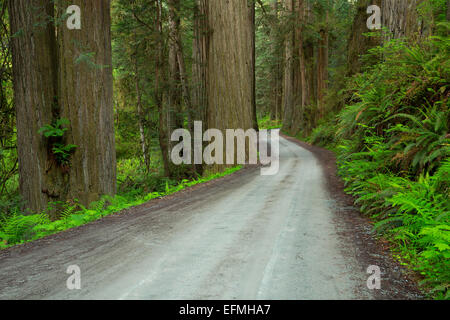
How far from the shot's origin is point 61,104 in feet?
23.7

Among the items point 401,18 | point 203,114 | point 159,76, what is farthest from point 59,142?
point 401,18

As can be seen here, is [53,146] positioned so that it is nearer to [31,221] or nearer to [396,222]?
[31,221]

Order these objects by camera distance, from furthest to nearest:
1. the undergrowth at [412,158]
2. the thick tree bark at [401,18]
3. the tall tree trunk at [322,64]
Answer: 1. the tall tree trunk at [322,64]
2. the thick tree bark at [401,18]
3. the undergrowth at [412,158]

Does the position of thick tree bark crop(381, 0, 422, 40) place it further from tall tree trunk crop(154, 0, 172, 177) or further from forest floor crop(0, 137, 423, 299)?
tall tree trunk crop(154, 0, 172, 177)

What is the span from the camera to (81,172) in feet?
23.9

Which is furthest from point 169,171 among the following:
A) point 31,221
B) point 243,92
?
point 31,221

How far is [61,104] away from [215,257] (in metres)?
6.18

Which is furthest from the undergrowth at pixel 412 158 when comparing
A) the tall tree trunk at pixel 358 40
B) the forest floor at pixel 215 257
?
the tall tree trunk at pixel 358 40

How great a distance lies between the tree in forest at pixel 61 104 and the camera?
275 inches

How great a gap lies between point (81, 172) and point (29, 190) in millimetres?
1253

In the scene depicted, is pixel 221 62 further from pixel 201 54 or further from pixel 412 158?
pixel 412 158

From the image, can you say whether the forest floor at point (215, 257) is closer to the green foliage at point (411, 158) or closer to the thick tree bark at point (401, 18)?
the green foliage at point (411, 158)

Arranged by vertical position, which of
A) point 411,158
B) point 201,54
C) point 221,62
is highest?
point 201,54

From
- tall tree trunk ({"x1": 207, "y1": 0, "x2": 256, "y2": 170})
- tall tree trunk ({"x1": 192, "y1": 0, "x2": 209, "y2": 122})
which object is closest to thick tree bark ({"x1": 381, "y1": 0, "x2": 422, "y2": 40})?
tall tree trunk ({"x1": 207, "y1": 0, "x2": 256, "y2": 170})
